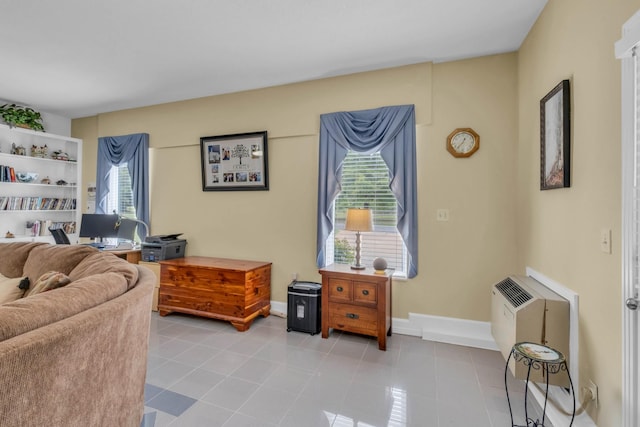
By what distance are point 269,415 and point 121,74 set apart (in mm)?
3629

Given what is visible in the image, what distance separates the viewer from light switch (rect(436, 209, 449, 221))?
2953 mm

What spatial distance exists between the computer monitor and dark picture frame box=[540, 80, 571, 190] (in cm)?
485

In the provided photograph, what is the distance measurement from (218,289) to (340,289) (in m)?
1.35

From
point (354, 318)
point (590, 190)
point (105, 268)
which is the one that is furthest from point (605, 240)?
point (105, 268)

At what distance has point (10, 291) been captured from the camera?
5.92ft

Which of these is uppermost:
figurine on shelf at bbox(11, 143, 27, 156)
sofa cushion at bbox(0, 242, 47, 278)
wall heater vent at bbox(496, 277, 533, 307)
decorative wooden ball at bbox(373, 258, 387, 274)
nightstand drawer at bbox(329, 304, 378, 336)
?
figurine on shelf at bbox(11, 143, 27, 156)

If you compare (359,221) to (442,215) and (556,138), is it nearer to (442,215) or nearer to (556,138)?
(442,215)

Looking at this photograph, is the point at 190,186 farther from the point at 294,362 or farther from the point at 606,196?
the point at 606,196

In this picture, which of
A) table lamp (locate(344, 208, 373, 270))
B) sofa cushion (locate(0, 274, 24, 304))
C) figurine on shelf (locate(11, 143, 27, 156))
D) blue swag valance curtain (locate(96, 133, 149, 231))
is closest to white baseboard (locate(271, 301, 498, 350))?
table lamp (locate(344, 208, 373, 270))

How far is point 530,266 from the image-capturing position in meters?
2.45

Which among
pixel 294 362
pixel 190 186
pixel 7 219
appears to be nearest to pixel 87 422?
pixel 294 362

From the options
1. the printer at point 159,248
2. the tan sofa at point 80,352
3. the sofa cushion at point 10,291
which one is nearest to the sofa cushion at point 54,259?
the sofa cushion at point 10,291

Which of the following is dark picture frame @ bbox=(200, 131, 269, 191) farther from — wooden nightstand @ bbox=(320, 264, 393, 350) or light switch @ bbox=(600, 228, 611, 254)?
light switch @ bbox=(600, 228, 611, 254)

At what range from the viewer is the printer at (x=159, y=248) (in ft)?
12.0
